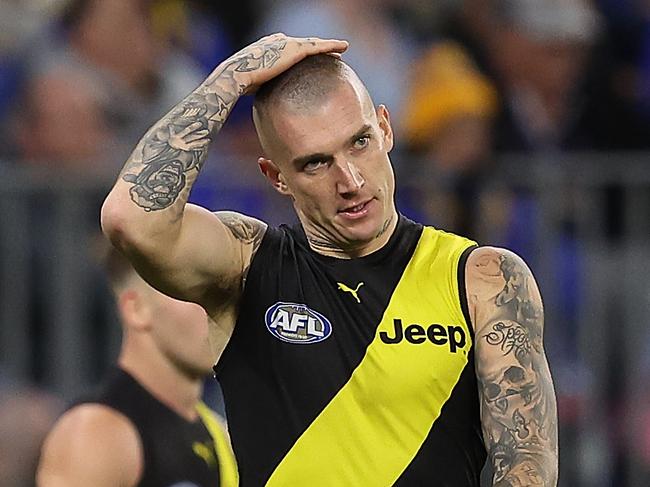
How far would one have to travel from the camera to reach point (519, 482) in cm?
412

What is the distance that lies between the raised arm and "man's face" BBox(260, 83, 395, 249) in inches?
6.8

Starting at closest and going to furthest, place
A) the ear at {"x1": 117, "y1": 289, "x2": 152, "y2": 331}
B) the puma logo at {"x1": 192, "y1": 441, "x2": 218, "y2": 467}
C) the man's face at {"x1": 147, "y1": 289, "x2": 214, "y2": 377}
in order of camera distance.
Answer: the puma logo at {"x1": 192, "y1": 441, "x2": 218, "y2": 467} → the man's face at {"x1": 147, "y1": 289, "x2": 214, "y2": 377} → the ear at {"x1": 117, "y1": 289, "x2": 152, "y2": 331}

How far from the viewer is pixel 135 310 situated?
669 cm

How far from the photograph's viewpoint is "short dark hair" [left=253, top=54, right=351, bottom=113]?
4434mm

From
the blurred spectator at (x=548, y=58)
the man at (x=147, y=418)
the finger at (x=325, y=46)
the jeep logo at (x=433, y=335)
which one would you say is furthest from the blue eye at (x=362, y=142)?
the blurred spectator at (x=548, y=58)

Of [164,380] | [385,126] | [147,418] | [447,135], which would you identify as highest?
[447,135]

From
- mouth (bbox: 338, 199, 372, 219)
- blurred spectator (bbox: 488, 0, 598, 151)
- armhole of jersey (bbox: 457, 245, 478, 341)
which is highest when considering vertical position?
blurred spectator (bbox: 488, 0, 598, 151)

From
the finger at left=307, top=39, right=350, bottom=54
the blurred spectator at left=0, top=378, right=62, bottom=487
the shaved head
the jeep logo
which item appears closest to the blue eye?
the shaved head

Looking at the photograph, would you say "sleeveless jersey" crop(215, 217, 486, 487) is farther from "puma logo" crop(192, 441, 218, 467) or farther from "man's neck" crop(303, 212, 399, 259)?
"puma logo" crop(192, 441, 218, 467)

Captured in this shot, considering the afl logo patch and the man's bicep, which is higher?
the afl logo patch

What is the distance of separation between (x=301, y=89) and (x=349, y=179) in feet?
1.09

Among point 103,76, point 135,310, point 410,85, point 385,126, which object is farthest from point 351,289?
point 410,85

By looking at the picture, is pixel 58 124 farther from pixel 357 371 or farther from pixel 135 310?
pixel 357 371

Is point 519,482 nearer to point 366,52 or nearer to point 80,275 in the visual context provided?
point 80,275
